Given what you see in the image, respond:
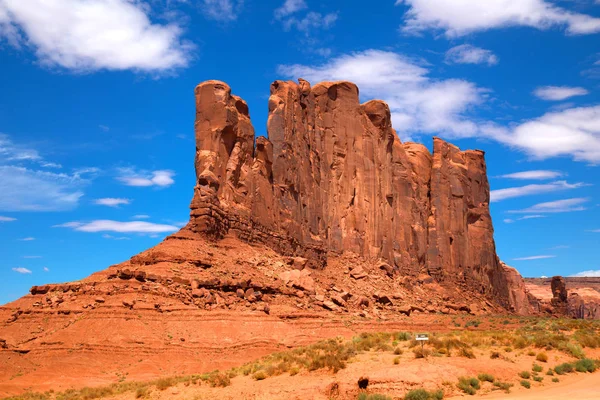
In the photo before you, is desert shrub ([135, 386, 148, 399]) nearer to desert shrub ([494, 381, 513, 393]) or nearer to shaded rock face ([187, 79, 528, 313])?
desert shrub ([494, 381, 513, 393])

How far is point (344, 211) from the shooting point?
6588cm

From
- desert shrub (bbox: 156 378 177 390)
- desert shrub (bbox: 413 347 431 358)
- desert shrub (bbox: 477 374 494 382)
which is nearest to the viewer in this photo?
desert shrub (bbox: 477 374 494 382)

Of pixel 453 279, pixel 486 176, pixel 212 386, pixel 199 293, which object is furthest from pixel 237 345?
pixel 486 176

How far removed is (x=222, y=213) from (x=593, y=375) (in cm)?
2967

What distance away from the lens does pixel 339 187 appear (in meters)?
66.2

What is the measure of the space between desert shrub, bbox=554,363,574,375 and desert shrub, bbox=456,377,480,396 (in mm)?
4397

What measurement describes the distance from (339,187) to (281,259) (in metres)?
16.8

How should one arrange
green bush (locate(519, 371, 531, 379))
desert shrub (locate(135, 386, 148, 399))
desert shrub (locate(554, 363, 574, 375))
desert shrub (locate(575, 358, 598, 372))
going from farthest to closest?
desert shrub (locate(135, 386, 148, 399))
desert shrub (locate(575, 358, 598, 372))
desert shrub (locate(554, 363, 574, 375))
green bush (locate(519, 371, 531, 379))

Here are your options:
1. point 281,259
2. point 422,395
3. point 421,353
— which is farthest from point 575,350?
point 281,259

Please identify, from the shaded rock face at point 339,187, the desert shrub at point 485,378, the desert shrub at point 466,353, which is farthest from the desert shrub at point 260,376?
the shaded rock face at point 339,187

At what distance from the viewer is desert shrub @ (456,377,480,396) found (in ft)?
65.7

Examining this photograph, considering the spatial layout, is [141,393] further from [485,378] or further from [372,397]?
A: [485,378]

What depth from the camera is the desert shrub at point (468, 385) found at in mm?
20031

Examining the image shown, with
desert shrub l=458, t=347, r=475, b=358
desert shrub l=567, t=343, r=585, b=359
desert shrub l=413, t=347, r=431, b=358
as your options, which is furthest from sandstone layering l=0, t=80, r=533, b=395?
desert shrub l=567, t=343, r=585, b=359
